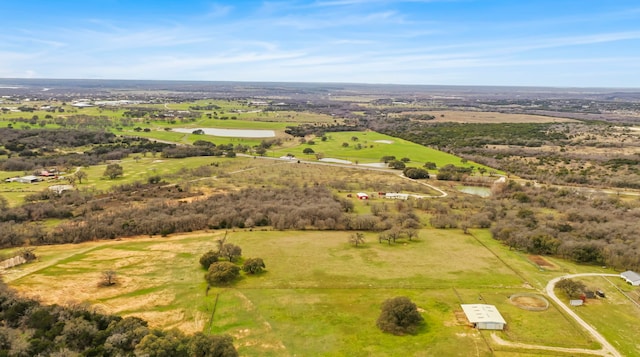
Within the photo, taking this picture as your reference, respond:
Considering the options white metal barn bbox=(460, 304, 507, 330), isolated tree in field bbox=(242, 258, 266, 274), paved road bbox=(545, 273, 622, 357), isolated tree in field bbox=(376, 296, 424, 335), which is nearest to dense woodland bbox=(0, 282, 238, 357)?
isolated tree in field bbox=(242, 258, 266, 274)

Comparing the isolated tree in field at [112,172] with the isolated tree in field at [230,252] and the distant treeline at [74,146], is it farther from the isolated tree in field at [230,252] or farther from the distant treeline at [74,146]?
the isolated tree in field at [230,252]

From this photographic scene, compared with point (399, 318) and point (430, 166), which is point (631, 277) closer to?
point (399, 318)

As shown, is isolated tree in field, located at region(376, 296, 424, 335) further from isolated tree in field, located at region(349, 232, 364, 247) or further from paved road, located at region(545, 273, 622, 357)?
isolated tree in field, located at region(349, 232, 364, 247)

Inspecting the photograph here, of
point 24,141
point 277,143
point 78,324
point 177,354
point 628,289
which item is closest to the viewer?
point 177,354

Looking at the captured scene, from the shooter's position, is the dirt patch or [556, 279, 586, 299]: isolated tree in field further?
[556, 279, 586, 299]: isolated tree in field

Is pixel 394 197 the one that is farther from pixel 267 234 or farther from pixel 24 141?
pixel 24 141

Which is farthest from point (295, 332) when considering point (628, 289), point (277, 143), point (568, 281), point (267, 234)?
point (277, 143)
